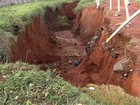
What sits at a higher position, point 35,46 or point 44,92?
point 44,92

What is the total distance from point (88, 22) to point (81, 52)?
265 centimetres

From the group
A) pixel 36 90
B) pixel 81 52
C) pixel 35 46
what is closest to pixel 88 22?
pixel 81 52

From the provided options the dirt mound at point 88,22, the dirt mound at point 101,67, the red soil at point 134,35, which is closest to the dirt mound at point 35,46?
the dirt mound at point 101,67

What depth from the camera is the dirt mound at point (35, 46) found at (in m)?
12.5

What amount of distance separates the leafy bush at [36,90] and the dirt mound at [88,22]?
10.8 meters

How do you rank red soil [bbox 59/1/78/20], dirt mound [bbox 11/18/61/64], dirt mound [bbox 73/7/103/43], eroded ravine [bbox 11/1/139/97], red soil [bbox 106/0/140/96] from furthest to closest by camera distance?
red soil [bbox 59/1/78/20] < dirt mound [bbox 73/7/103/43] < dirt mound [bbox 11/18/61/64] < eroded ravine [bbox 11/1/139/97] < red soil [bbox 106/0/140/96]

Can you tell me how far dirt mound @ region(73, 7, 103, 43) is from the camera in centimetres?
1839

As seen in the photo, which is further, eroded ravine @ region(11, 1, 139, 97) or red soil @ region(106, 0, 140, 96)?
eroded ravine @ region(11, 1, 139, 97)

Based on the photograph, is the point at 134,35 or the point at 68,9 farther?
the point at 68,9

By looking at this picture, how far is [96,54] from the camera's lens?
1417 centimetres

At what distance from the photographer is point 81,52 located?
18.3 metres

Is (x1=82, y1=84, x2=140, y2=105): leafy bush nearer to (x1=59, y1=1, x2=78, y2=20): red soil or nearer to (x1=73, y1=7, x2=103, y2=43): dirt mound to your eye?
(x1=73, y1=7, x2=103, y2=43): dirt mound

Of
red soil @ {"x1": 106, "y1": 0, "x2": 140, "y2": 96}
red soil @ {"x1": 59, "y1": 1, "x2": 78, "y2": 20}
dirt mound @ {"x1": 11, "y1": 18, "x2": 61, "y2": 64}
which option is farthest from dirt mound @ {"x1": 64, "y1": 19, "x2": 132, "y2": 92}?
red soil @ {"x1": 59, "y1": 1, "x2": 78, "y2": 20}

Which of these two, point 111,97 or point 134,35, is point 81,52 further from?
point 111,97
